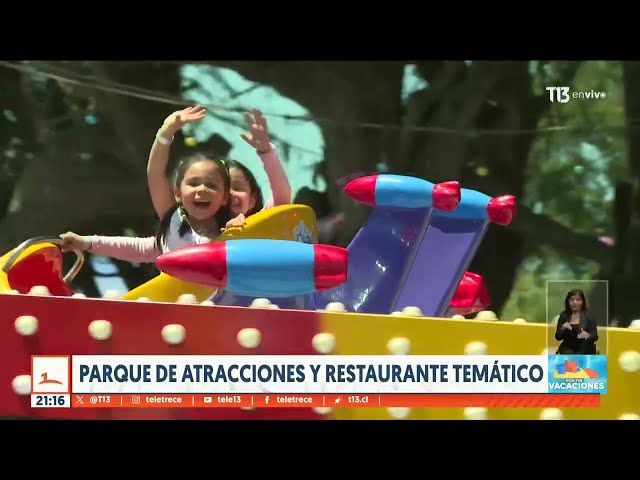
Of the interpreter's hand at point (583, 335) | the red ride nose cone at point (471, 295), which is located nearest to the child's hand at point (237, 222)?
the red ride nose cone at point (471, 295)

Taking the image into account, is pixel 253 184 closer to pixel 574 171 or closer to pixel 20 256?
pixel 20 256

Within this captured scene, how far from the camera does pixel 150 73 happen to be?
2.29 meters

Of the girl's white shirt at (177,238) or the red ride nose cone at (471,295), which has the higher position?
the girl's white shirt at (177,238)

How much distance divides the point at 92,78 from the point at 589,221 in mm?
1284

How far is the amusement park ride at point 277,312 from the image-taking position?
2.04 m

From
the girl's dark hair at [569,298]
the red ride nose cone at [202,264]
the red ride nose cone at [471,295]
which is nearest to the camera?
the red ride nose cone at [202,264]

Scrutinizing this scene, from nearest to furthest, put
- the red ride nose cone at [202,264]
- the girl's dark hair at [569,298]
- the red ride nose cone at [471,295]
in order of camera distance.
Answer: the red ride nose cone at [202,264]
the girl's dark hair at [569,298]
the red ride nose cone at [471,295]

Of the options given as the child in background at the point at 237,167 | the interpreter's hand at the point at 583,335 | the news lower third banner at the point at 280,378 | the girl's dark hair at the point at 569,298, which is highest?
the child in background at the point at 237,167

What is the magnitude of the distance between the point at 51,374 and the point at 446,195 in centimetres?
100

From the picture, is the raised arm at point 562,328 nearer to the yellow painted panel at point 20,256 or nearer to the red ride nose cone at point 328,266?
the red ride nose cone at point 328,266

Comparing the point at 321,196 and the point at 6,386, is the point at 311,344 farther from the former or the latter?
the point at 6,386

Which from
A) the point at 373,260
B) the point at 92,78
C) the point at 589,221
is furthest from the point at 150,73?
the point at 589,221

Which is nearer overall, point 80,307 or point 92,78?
point 80,307

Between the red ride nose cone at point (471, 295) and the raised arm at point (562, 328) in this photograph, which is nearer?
the raised arm at point (562, 328)
